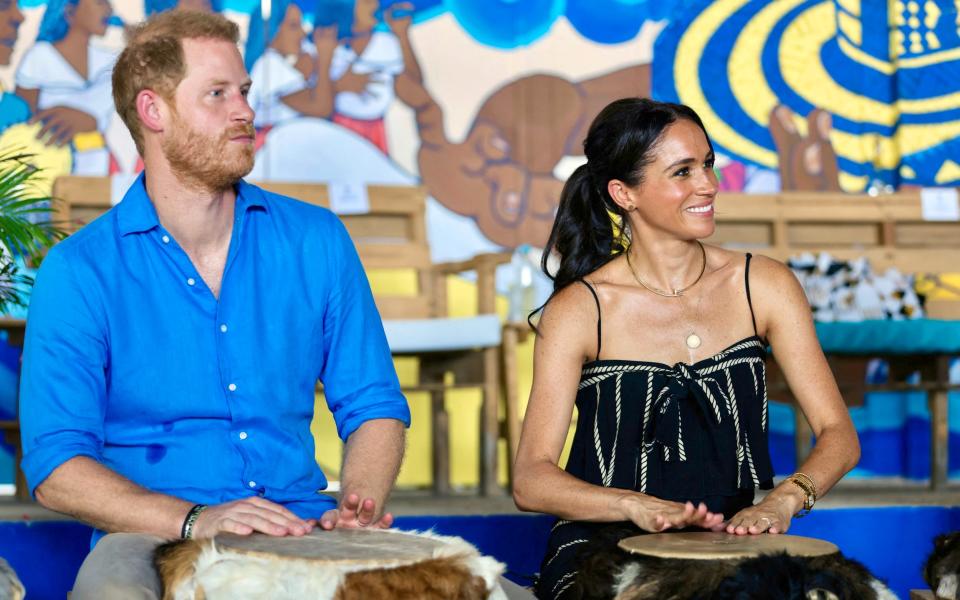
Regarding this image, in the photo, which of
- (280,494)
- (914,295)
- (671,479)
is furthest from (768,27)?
(280,494)

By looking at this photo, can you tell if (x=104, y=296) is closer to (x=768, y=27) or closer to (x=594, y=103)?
(x=594, y=103)

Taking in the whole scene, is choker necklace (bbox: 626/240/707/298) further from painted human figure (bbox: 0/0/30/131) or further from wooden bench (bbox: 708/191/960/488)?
painted human figure (bbox: 0/0/30/131)

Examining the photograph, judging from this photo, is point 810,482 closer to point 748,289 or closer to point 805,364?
point 805,364

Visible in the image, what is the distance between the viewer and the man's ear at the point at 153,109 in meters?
2.21

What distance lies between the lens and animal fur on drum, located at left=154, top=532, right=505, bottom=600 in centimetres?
159

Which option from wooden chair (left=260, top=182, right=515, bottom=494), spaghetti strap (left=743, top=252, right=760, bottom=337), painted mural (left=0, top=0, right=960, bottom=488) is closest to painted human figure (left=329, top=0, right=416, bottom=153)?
painted mural (left=0, top=0, right=960, bottom=488)

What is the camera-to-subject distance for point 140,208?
7.36ft

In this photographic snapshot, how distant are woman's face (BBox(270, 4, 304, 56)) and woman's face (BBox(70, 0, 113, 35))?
2.32ft

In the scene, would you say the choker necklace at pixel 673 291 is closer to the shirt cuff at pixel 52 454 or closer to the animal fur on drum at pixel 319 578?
the animal fur on drum at pixel 319 578

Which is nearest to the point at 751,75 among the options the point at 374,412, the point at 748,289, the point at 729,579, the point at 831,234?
the point at 831,234

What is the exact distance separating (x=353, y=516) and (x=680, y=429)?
0.75 metres

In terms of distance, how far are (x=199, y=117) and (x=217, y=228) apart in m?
0.21

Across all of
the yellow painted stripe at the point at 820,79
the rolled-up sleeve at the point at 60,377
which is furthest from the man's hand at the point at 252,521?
the yellow painted stripe at the point at 820,79

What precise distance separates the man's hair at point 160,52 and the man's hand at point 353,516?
2.59 ft
